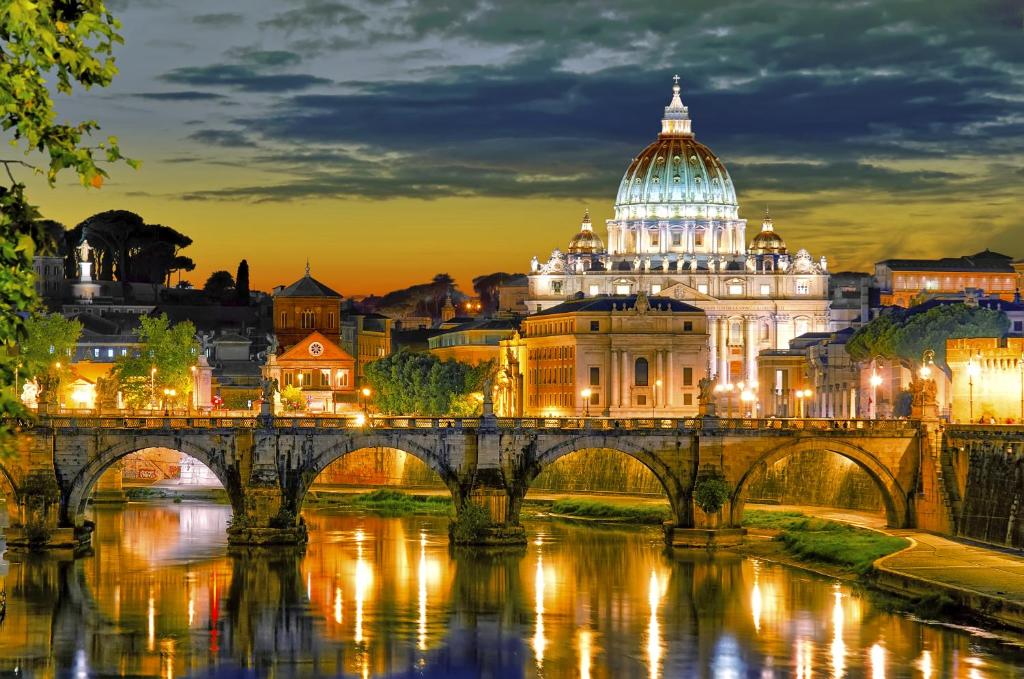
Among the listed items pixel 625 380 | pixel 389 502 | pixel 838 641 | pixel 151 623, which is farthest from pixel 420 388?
pixel 838 641

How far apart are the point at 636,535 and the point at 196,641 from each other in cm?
3271

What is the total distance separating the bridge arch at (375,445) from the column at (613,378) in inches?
3534

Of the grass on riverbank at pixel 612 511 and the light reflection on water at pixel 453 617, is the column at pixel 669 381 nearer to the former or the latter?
the grass on riverbank at pixel 612 511

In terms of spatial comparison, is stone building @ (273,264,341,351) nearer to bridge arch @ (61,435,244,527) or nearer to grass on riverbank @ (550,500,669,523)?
grass on riverbank @ (550,500,669,523)

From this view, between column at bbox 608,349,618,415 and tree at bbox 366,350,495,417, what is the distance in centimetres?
1726

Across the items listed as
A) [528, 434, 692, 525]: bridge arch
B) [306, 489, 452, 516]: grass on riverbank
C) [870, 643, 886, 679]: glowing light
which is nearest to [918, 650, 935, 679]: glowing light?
[870, 643, 886, 679]: glowing light

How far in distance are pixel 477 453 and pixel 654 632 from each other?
71.3 feet

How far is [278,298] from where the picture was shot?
184 metres

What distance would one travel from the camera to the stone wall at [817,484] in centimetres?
9081

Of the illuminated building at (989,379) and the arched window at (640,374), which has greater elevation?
the arched window at (640,374)

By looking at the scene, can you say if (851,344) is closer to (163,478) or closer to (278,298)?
(163,478)

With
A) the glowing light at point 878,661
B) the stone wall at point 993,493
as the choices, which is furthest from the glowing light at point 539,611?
Result: the stone wall at point 993,493

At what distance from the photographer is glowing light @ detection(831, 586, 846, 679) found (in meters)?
55.9

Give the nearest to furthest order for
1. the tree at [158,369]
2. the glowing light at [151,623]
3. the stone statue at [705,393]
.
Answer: the glowing light at [151,623] → the stone statue at [705,393] → the tree at [158,369]
